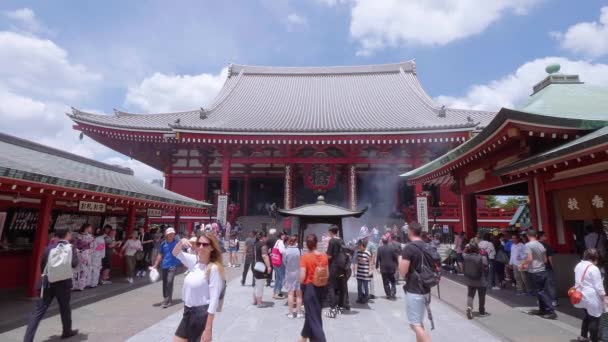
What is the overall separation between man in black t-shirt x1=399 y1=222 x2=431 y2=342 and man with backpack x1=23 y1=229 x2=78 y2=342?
4869mm

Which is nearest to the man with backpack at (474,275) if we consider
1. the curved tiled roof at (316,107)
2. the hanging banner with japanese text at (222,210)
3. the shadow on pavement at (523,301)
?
the shadow on pavement at (523,301)

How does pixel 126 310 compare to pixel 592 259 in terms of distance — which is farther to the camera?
pixel 126 310

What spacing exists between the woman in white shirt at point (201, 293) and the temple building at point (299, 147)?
1388cm

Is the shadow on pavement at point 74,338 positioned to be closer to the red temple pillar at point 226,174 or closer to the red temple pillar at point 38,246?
the red temple pillar at point 38,246

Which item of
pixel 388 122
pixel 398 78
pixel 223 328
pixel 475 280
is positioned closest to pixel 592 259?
pixel 475 280

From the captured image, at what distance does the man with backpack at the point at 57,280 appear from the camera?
4699 mm

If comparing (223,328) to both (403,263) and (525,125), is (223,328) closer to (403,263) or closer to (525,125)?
(403,263)

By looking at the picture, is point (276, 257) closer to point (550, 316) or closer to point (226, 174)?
point (550, 316)

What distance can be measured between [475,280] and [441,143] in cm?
1274

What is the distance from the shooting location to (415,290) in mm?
4105

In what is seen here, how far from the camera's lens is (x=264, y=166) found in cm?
2159

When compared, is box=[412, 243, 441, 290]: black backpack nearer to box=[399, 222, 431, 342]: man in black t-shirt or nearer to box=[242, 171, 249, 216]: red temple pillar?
box=[399, 222, 431, 342]: man in black t-shirt

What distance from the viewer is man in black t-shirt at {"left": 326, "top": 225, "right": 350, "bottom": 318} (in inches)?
Answer: 258

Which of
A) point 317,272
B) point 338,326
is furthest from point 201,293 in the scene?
point 338,326
